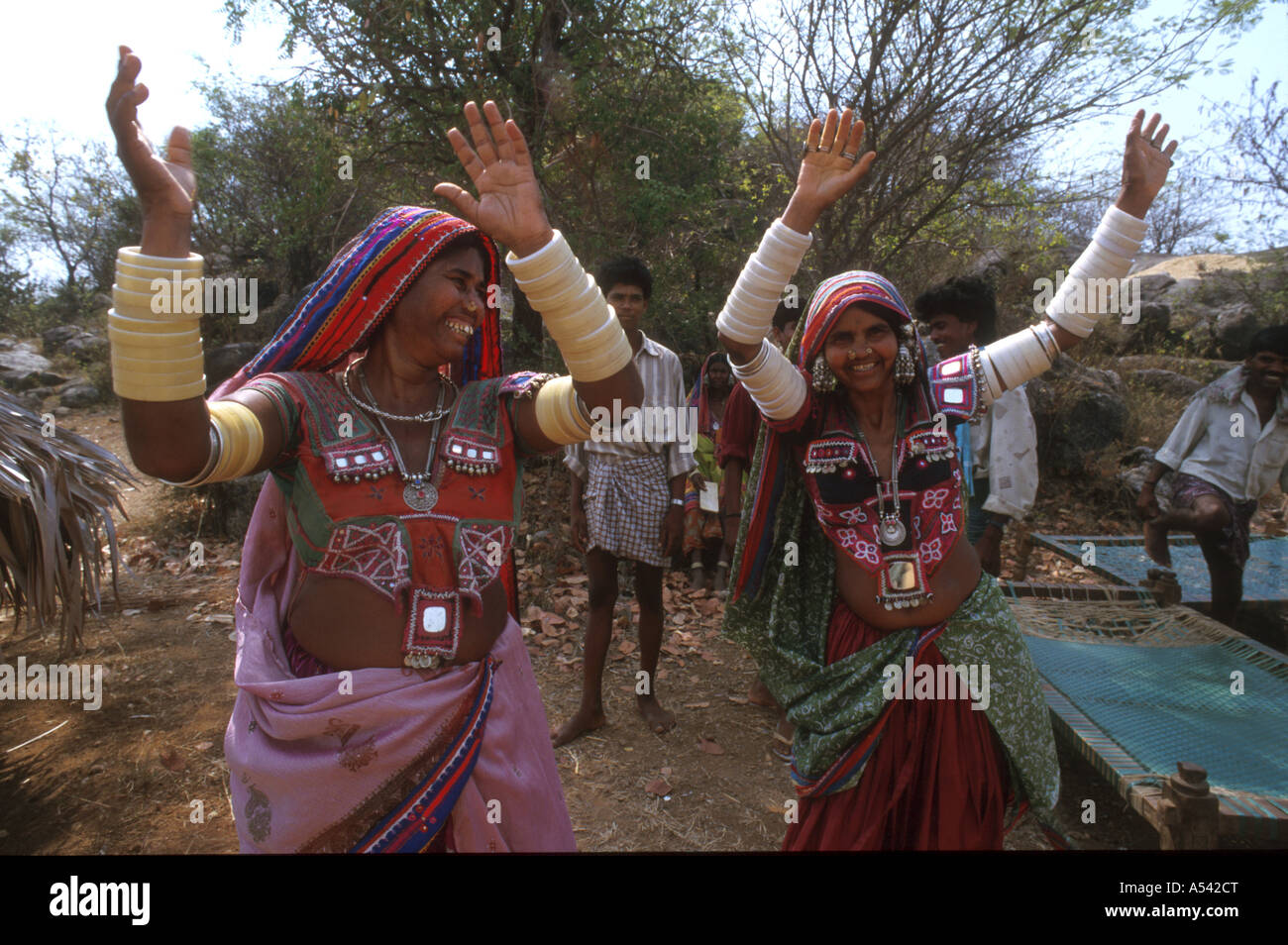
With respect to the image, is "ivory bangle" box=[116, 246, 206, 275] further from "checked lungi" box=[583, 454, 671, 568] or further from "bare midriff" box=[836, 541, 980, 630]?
"checked lungi" box=[583, 454, 671, 568]

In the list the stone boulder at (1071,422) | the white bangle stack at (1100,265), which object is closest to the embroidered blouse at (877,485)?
the white bangle stack at (1100,265)

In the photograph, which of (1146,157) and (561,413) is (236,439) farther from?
(1146,157)

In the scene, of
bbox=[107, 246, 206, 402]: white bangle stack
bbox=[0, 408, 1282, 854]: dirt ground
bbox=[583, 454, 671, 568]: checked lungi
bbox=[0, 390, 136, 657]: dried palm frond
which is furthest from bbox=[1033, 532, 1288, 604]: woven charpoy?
bbox=[0, 390, 136, 657]: dried palm frond

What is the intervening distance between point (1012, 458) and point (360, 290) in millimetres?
3434

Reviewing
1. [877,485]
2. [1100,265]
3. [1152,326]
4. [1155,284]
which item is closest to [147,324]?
[877,485]

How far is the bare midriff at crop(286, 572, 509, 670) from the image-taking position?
187cm

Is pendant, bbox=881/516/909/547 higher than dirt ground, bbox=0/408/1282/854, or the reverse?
pendant, bbox=881/516/909/547

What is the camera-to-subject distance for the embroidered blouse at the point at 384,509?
1868mm

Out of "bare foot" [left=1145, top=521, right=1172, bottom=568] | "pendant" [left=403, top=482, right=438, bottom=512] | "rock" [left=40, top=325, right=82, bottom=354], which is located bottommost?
"bare foot" [left=1145, top=521, right=1172, bottom=568]

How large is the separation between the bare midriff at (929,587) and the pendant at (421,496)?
1402 millimetres

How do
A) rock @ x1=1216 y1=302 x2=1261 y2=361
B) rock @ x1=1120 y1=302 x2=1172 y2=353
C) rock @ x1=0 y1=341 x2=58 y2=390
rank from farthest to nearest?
rock @ x1=0 y1=341 x2=58 y2=390 < rock @ x1=1120 y1=302 x2=1172 y2=353 < rock @ x1=1216 y1=302 x2=1261 y2=361

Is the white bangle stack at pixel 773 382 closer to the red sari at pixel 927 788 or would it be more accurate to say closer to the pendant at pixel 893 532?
the pendant at pixel 893 532
